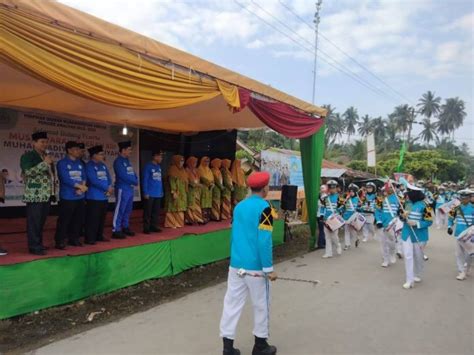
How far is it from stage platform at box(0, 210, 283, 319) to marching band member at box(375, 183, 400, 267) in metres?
2.98

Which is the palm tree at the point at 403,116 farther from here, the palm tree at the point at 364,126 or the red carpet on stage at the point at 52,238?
the red carpet on stage at the point at 52,238

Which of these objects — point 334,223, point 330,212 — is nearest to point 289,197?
point 330,212

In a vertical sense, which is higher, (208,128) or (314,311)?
(208,128)

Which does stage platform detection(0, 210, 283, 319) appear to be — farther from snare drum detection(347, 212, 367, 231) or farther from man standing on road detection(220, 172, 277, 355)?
snare drum detection(347, 212, 367, 231)

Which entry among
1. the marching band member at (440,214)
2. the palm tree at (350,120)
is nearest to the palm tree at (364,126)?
the palm tree at (350,120)

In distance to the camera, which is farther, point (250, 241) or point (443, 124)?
point (443, 124)

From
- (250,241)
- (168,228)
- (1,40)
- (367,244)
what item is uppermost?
(1,40)

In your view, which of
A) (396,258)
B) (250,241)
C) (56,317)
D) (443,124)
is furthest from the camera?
(443,124)

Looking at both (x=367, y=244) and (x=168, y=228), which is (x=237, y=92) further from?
(x=367, y=244)

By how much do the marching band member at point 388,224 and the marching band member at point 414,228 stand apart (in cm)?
134

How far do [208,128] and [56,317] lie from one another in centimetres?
602

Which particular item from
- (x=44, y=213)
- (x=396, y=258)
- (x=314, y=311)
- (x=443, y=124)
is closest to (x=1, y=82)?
(x=44, y=213)

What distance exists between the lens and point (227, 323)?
11.7 ft

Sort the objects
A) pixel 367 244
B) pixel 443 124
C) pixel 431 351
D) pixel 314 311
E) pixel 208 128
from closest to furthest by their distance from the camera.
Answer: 1. pixel 431 351
2. pixel 314 311
3. pixel 208 128
4. pixel 367 244
5. pixel 443 124
